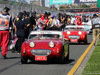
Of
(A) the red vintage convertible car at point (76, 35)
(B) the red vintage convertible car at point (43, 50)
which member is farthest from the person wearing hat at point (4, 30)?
(A) the red vintage convertible car at point (76, 35)

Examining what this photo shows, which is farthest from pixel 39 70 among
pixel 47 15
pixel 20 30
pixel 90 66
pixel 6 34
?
pixel 47 15

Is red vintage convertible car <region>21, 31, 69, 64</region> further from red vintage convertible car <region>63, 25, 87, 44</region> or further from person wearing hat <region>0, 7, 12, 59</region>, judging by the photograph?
red vintage convertible car <region>63, 25, 87, 44</region>

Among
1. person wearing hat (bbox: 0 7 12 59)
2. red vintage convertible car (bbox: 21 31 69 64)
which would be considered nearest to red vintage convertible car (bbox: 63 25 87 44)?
person wearing hat (bbox: 0 7 12 59)

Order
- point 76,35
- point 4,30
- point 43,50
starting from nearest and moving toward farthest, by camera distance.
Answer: point 43,50, point 4,30, point 76,35

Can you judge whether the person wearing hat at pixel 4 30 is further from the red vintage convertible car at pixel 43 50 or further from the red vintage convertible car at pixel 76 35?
the red vintage convertible car at pixel 76 35

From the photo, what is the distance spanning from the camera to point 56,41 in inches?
500

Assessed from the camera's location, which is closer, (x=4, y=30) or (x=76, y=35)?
(x=4, y=30)

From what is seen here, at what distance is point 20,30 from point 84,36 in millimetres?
7627

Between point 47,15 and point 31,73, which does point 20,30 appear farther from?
point 47,15

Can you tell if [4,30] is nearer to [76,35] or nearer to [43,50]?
[43,50]

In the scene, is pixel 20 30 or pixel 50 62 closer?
pixel 50 62

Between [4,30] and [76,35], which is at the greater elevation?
[4,30]

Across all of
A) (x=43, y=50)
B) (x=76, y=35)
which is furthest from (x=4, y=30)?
(x=76, y=35)

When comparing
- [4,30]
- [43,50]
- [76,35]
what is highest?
[4,30]
